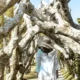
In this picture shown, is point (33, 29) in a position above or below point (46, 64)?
above

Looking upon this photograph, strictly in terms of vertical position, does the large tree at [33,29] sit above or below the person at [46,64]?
above

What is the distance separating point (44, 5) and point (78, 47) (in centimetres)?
478

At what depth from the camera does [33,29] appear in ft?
32.2

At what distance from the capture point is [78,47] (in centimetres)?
829

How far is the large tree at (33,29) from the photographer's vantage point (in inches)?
257

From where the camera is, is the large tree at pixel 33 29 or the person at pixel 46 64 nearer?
the large tree at pixel 33 29

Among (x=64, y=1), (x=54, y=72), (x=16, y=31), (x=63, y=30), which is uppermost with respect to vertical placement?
(x=64, y=1)

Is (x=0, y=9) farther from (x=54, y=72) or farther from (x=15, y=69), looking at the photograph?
(x=15, y=69)

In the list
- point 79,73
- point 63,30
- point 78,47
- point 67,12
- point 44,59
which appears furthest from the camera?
point 79,73

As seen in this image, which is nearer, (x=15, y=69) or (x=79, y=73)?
(x=15, y=69)

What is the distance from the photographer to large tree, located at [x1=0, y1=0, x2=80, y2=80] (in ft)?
21.4

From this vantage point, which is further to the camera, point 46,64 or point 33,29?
point 33,29

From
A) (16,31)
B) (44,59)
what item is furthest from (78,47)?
(16,31)

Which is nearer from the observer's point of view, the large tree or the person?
the large tree
